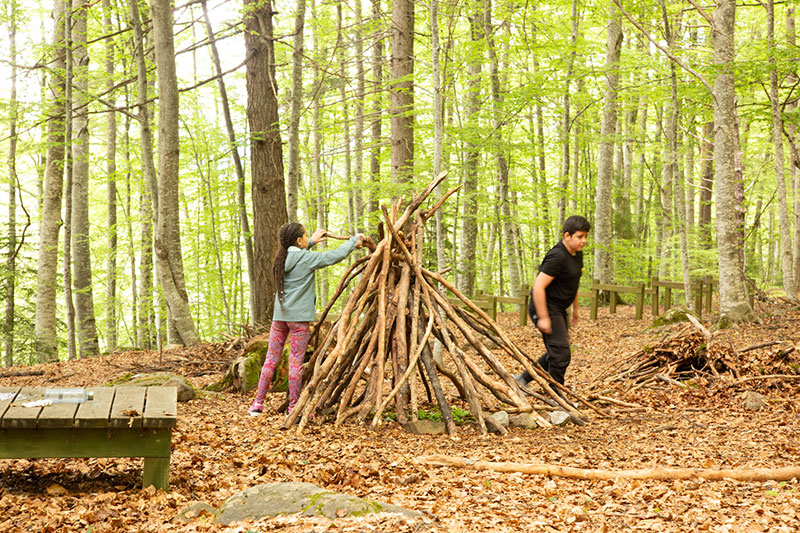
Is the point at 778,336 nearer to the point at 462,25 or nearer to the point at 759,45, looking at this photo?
the point at 759,45

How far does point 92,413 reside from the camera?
3449 mm

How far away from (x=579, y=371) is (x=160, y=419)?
6.30 metres

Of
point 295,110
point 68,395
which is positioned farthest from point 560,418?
point 295,110

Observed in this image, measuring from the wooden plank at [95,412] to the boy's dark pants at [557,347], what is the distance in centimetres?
350

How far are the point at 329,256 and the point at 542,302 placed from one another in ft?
6.26

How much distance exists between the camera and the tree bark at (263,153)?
9.62 m

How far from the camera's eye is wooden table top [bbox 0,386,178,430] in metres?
3.34

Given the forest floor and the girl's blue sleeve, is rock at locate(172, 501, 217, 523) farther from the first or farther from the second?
the girl's blue sleeve

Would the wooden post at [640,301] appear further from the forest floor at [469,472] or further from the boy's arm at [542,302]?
the boy's arm at [542,302]

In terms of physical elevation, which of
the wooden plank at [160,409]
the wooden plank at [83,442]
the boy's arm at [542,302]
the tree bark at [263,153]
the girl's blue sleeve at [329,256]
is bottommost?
the wooden plank at [83,442]

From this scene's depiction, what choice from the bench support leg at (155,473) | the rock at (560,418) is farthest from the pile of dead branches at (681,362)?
the bench support leg at (155,473)

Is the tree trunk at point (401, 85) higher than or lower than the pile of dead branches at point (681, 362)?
higher

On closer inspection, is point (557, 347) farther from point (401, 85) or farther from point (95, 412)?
point (401, 85)

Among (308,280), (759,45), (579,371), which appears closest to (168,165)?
(308,280)
